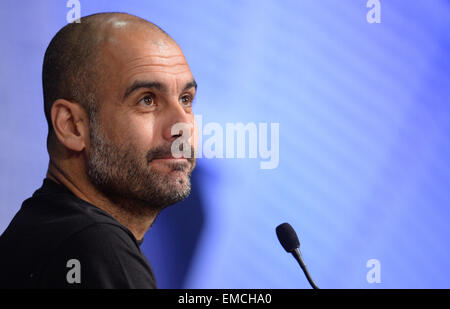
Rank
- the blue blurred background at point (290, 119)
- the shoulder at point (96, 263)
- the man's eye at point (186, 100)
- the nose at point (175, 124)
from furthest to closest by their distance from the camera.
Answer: the blue blurred background at point (290, 119) < the man's eye at point (186, 100) < the nose at point (175, 124) < the shoulder at point (96, 263)

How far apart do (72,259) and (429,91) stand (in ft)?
5.04

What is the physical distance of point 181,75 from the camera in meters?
1.40

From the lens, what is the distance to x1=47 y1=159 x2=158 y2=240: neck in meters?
1.37

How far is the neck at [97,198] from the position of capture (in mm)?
1371

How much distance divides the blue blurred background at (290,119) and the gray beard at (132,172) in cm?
58

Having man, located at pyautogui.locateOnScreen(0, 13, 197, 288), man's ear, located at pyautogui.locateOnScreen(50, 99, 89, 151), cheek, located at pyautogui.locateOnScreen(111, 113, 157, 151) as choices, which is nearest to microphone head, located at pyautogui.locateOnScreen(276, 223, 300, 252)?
man, located at pyautogui.locateOnScreen(0, 13, 197, 288)

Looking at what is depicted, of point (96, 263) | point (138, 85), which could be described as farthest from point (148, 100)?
point (96, 263)

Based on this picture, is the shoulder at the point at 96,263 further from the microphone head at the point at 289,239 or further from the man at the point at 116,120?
the microphone head at the point at 289,239

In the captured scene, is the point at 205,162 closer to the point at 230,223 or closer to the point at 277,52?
the point at 230,223

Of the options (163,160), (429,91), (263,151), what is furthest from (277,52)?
(163,160)

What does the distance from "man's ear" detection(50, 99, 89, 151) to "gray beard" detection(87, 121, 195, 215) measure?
1.0 inches

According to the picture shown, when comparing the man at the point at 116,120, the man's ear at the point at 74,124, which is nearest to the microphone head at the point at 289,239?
the man at the point at 116,120

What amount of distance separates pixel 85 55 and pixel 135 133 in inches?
8.7

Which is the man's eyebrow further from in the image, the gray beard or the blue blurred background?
Answer: the blue blurred background
